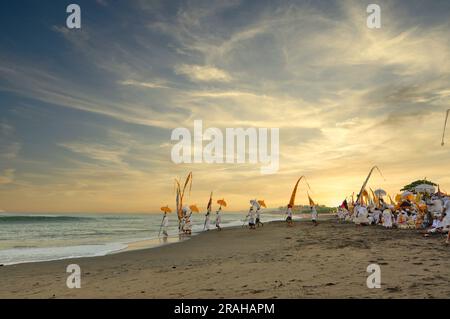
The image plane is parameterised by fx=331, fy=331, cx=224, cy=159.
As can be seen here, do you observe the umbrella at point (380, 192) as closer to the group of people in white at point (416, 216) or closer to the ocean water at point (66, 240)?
the group of people in white at point (416, 216)

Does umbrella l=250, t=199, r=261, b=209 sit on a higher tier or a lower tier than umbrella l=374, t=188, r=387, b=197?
lower

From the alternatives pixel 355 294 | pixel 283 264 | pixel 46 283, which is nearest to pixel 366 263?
pixel 283 264

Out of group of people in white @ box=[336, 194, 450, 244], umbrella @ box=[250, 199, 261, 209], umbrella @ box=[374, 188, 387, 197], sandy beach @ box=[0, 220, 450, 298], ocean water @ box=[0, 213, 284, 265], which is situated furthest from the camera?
umbrella @ box=[374, 188, 387, 197]

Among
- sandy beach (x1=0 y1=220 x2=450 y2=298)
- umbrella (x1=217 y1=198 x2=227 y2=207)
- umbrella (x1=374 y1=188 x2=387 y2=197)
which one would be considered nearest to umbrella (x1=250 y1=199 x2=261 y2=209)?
umbrella (x1=217 y1=198 x2=227 y2=207)

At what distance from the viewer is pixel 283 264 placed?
10680mm

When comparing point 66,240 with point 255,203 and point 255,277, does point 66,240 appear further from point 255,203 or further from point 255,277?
point 255,277

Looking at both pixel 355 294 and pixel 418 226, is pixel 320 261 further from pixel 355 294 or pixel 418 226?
pixel 418 226

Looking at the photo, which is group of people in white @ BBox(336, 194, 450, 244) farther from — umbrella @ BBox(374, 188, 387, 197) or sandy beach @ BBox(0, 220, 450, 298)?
sandy beach @ BBox(0, 220, 450, 298)

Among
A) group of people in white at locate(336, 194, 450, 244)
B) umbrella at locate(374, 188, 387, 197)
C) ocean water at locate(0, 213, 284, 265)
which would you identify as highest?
umbrella at locate(374, 188, 387, 197)

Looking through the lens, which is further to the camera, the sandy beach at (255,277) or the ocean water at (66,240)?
the ocean water at (66,240)

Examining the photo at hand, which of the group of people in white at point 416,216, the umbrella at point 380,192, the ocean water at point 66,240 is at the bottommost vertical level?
the ocean water at point 66,240

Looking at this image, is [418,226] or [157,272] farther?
[418,226]

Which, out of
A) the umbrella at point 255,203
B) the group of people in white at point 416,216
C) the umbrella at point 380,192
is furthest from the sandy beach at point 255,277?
the umbrella at point 380,192
